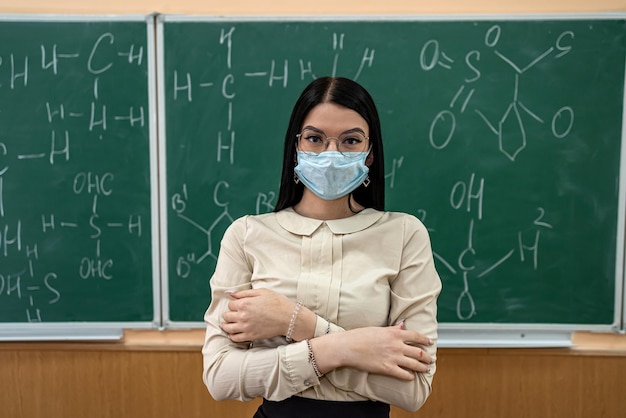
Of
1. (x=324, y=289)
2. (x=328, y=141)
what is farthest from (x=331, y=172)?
(x=324, y=289)

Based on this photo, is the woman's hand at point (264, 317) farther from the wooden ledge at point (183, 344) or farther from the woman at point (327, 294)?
the wooden ledge at point (183, 344)

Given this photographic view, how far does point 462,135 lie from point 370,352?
1410 millimetres

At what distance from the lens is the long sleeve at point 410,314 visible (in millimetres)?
1174

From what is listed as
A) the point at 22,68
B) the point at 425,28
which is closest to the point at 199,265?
the point at 22,68

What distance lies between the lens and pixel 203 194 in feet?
7.62

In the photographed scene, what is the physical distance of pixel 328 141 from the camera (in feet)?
Answer: 4.17

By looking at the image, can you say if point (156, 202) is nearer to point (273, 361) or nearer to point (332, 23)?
point (332, 23)

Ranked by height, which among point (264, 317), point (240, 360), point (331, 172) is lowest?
point (240, 360)

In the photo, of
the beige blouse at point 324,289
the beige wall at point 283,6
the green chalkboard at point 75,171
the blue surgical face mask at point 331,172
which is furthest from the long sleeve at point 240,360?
the beige wall at point 283,6

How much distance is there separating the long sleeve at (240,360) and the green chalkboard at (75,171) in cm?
120

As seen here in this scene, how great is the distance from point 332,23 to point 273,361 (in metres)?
1.61

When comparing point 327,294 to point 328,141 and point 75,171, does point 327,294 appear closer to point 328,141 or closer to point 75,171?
point 328,141

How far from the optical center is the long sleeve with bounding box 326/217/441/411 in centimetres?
117

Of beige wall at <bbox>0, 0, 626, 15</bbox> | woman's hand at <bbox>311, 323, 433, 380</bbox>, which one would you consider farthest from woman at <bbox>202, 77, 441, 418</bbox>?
beige wall at <bbox>0, 0, 626, 15</bbox>
